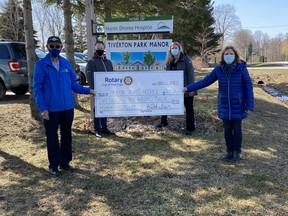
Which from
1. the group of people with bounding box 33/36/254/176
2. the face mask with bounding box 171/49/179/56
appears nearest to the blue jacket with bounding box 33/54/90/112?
the group of people with bounding box 33/36/254/176

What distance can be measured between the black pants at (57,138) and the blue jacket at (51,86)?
0.42ft

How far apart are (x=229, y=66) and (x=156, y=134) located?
235 cm

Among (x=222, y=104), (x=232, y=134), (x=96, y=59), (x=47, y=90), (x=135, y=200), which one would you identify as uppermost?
(x=96, y=59)

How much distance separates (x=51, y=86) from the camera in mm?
4539

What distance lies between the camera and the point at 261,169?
4973 millimetres

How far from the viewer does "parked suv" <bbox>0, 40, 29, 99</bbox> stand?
10.8 m

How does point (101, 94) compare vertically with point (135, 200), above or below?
above

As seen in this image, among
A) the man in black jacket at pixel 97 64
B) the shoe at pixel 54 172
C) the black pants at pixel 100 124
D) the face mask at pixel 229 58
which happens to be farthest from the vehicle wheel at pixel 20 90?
the face mask at pixel 229 58

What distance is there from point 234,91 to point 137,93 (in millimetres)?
1877

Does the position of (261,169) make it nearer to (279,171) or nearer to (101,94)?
(279,171)

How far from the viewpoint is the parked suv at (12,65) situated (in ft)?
35.5

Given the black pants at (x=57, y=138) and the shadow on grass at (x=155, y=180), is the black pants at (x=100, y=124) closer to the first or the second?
the shadow on grass at (x=155, y=180)

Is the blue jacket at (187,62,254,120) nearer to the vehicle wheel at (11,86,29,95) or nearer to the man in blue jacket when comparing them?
the man in blue jacket

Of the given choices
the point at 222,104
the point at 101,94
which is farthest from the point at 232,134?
the point at 101,94
